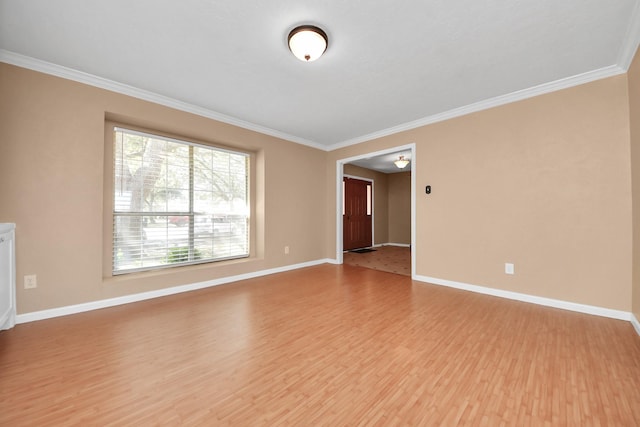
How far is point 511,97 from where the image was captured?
305cm

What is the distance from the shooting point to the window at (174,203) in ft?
10.3

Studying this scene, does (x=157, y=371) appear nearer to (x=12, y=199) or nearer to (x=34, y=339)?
(x=34, y=339)

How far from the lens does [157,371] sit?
1.65 metres

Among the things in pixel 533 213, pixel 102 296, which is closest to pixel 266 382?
pixel 102 296

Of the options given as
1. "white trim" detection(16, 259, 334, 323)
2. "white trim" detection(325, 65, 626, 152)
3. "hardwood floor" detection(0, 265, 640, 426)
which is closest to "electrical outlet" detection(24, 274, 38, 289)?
"white trim" detection(16, 259, 334, 323)

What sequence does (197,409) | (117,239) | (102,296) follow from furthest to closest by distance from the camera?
(117,239) < (102,296) < (197,409)

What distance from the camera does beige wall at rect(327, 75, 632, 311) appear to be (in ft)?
8.20

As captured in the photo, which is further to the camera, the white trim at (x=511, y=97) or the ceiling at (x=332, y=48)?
the white trim at (x=511, y=97)

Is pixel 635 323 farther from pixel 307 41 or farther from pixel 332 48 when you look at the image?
pixel 307 41

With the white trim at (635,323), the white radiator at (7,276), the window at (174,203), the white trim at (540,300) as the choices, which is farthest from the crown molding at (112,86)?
the white trim at (635,323)

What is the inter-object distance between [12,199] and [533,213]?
18.0 ft

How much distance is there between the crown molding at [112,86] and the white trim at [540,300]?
387 cm

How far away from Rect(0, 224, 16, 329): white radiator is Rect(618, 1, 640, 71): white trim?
17.2ft

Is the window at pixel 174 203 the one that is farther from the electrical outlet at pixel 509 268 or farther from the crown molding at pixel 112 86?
the electrical outlet at pixel 509 268
